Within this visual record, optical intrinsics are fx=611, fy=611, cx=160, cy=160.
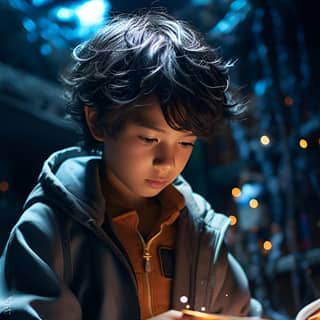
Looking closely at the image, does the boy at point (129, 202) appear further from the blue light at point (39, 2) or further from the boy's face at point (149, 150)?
the blue light at point (39, 2)

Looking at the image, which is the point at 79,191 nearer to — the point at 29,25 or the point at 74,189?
the point at 74,189

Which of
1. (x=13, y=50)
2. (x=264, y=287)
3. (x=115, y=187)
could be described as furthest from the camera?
(x=264, y=287)

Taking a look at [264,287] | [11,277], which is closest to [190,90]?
[11,277]

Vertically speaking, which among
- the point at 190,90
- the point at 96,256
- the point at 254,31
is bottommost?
the point at 96,256

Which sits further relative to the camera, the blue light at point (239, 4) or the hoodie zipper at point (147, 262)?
the blue light at point (239, 4)

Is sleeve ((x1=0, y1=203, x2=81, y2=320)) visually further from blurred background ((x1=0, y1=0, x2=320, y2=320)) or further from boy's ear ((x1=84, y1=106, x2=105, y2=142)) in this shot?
blurred background ((x1=0, y1=0, x2=320, y2=320))

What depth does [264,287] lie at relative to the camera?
5.98ft

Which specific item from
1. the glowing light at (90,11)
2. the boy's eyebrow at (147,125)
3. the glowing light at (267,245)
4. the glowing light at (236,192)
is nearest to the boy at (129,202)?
the boy's eyebrow at (147,125)

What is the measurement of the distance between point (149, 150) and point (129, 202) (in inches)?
5.2

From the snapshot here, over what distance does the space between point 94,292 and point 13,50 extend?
33.0 inches

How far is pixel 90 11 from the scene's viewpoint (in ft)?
4.55

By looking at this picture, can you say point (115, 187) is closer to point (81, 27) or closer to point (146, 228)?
point (146, 228)

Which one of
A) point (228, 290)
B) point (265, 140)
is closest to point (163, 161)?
point (228, 290)

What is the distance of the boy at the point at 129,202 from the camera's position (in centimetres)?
80
